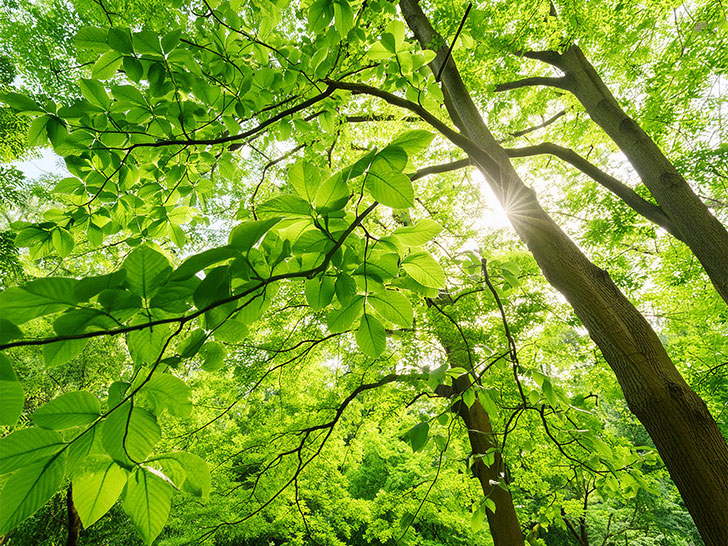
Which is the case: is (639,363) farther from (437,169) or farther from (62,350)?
(62,350)

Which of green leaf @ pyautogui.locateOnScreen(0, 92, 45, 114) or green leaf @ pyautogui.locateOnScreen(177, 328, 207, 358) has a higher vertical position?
green leaf @ pyautogui.locateOnScreen(0, 92, 45, 114)

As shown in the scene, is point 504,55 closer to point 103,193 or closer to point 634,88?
point 103,193

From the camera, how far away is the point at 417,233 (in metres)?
0.64

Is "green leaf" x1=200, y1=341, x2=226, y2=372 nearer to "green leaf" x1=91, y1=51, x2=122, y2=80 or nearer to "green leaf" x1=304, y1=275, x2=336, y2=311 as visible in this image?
"green leaf" x1=304, y1=275, x2=336, y2=311

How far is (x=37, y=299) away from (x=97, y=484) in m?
0.25

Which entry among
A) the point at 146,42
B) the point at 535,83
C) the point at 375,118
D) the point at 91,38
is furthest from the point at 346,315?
the point at 375,118

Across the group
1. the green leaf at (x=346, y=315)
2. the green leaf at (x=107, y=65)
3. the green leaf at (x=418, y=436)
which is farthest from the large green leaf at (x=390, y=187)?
the green leaf at (x=107, y=65)

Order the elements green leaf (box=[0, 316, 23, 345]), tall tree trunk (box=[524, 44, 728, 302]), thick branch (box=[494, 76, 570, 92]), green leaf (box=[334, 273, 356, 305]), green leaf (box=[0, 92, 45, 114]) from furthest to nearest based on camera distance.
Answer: thick branch (box=[494, 76, 570, 92])
tall tree trunk (box=[524, 44, 728, 302])
green leaf (box=[0, 92, 45, 114])
green leaf (box=[334, 273, 356, 305])
green leaf (box=[0, 316, 23, 345])

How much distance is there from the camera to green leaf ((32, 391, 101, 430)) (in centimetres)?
41

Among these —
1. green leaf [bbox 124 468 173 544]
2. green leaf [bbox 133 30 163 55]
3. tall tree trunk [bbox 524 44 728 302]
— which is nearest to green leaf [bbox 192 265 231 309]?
green leaf [bbox 124 468 173 544]

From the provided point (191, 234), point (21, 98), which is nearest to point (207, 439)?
point (191, 234)

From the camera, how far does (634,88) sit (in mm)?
4723

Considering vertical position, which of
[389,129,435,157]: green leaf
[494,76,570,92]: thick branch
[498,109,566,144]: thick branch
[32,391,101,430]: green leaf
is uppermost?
[498,109,566,144]: thick branch

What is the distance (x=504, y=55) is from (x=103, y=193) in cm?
310
